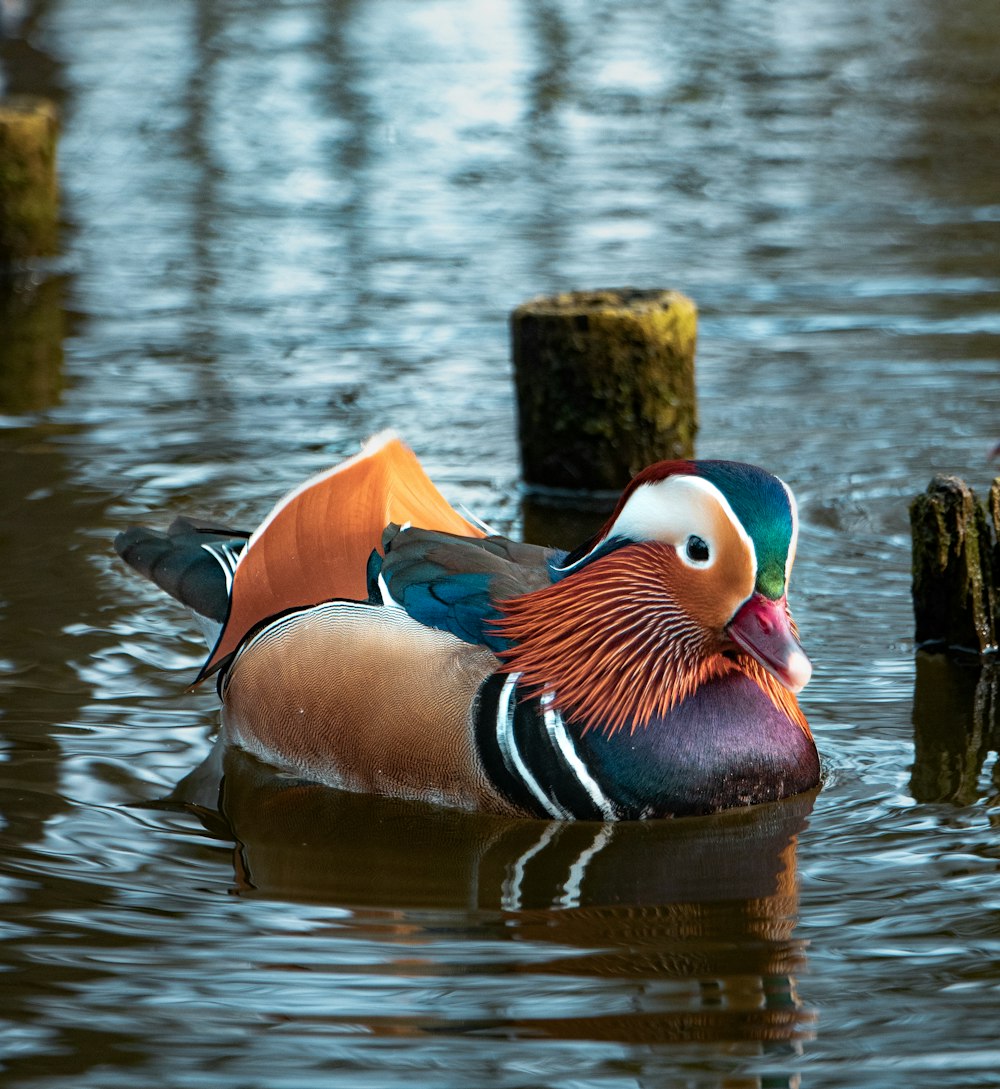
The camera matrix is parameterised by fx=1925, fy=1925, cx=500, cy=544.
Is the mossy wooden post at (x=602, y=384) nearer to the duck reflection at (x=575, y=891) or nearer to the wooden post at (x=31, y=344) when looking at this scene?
the wooden post at (x=31, y=344)

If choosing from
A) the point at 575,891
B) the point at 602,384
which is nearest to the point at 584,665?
the point at 575,891

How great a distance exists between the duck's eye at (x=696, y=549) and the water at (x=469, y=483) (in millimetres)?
676

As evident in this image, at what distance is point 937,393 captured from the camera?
8.50 meters

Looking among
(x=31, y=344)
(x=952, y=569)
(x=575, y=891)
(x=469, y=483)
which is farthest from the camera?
(x=31, y=344)

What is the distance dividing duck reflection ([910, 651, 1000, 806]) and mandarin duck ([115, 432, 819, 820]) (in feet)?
1.35

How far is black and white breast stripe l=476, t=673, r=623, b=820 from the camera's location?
4.48 metres

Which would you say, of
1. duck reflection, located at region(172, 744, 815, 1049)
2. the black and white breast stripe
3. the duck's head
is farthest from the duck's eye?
duck reflection, located at region(172, 744, 815, 1049)

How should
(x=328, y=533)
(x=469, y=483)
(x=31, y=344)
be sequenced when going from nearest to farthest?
(x=328, y=533)
(x=469, y=483)
(x=31, y=344)

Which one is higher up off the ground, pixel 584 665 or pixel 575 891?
pixel 584 665

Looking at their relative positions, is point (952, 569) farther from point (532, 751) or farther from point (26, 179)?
point (26, 179)

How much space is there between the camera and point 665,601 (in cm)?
451

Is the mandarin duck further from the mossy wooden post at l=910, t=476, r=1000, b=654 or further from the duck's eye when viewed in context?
the mossy wooden post at l=910, t=476, r=1000, b=654

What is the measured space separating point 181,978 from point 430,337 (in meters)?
6.10

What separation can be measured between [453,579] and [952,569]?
1827 mm
